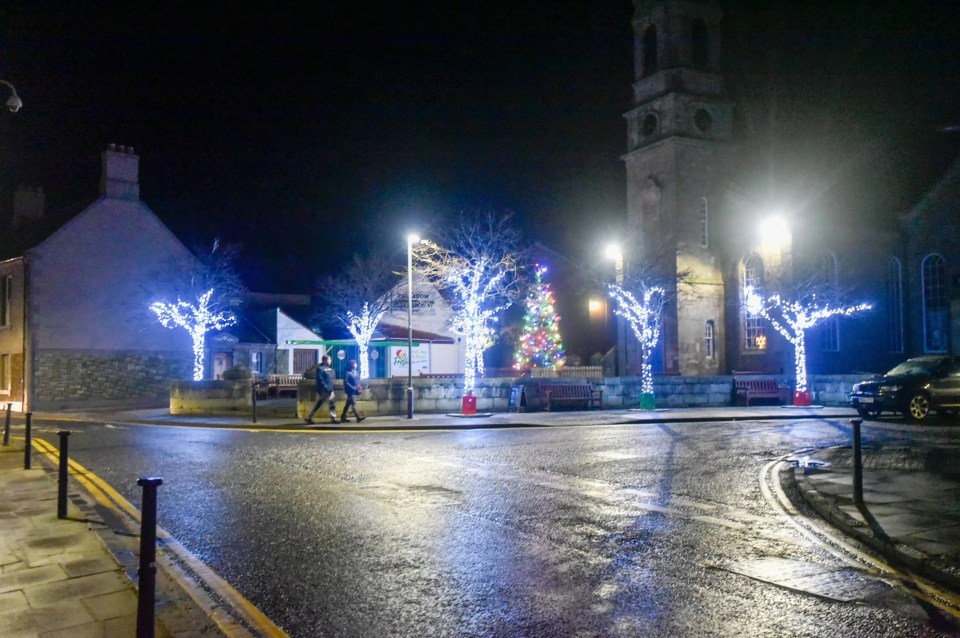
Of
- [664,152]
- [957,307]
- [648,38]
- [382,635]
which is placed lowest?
[382,635]

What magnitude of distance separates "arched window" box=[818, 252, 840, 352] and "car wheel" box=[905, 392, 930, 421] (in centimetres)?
1617

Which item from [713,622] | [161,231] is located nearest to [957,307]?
[713,622]

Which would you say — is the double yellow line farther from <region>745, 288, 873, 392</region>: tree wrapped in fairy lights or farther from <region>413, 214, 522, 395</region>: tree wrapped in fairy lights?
<region>745, 288, 873, 392</region>: tree wrapped in fairy lights

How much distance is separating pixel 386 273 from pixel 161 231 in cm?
1200

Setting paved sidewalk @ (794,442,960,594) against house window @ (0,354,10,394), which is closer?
paved sidewalk @ (794,442,960,594)

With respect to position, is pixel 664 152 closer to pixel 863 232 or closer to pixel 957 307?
pixel 863 232

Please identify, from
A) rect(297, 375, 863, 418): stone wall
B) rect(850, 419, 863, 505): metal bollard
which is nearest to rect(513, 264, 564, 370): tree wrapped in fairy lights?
rect(297, 375, 863, 418): stone wall

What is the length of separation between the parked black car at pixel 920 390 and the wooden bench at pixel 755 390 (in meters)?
5.88

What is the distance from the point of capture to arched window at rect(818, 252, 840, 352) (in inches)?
1471

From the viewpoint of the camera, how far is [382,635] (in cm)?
526

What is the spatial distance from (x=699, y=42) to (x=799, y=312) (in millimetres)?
16782

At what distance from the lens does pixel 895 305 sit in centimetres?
3784

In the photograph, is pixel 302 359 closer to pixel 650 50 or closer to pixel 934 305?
pixel 650 50

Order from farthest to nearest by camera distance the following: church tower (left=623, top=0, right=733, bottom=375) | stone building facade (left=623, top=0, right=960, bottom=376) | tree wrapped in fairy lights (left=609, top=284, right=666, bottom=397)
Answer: church tower (left=623, top=0, right=733, bottom=375), stone building facade (left=623, top=0, right=960, bottom=376), tree wrapped in fairy lights (left=609, top=284, right=666, bottom=397)
